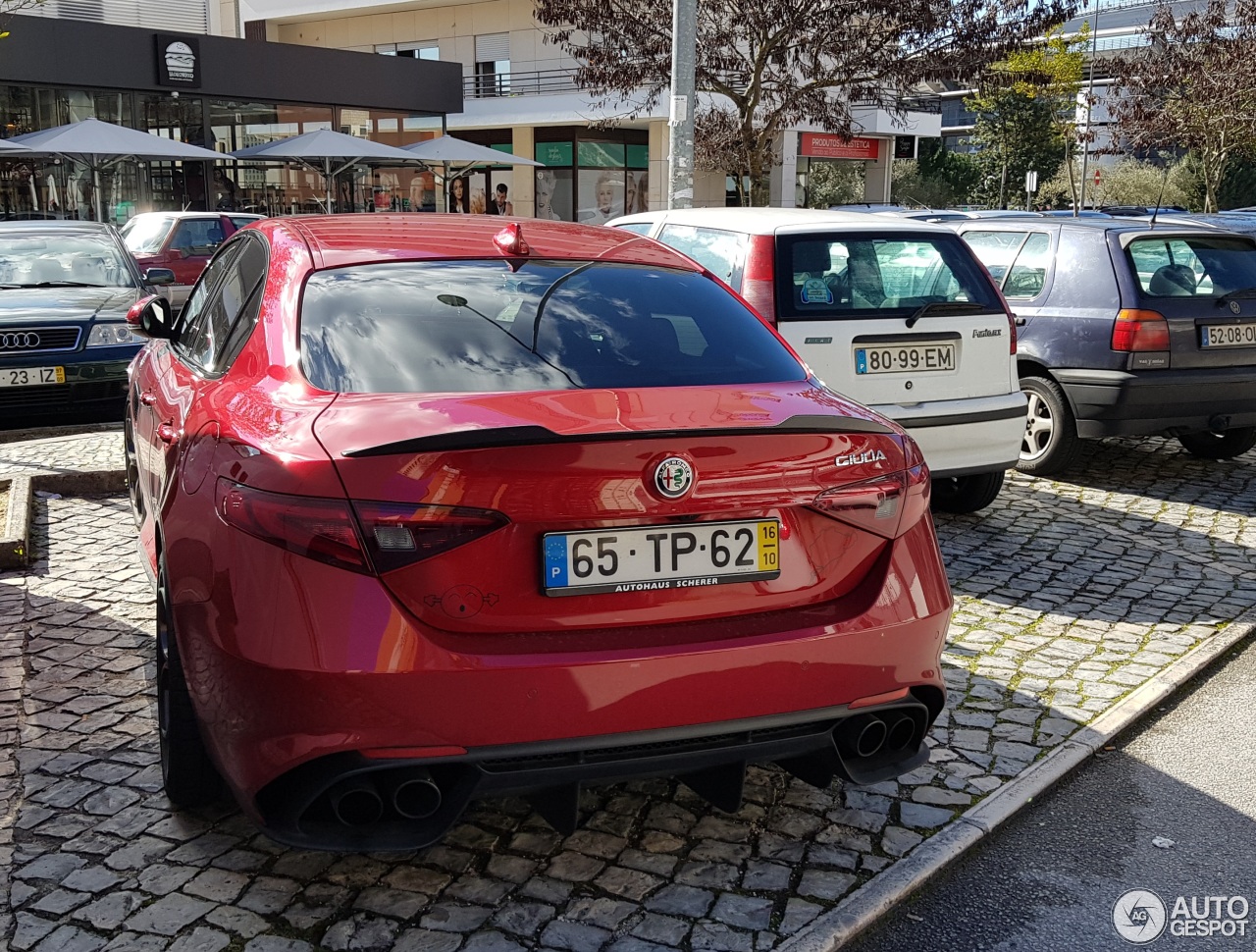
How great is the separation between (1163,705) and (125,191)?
26.2 m

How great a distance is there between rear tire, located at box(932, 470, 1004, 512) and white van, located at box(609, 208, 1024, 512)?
354 mm

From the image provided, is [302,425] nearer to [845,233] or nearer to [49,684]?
[49,684]

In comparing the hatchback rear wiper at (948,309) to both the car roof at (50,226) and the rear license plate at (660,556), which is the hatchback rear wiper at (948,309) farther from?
the car roof at (50,226)

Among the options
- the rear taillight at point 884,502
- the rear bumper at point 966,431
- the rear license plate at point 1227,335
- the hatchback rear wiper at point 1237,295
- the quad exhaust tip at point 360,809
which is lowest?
the quad exhaust tip at point 360,809

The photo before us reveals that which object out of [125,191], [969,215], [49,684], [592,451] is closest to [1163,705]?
[592,451]

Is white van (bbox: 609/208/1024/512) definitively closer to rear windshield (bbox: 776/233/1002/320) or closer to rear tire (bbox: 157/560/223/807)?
rear windshield (bbox: 776/233/1002/320)

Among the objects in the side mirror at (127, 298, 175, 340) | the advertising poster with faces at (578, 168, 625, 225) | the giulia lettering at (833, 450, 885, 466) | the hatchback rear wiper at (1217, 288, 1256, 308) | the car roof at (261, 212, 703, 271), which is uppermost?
the advertising poster with faces at (578, 168, 625, 225)

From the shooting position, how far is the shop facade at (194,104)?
2548 cm

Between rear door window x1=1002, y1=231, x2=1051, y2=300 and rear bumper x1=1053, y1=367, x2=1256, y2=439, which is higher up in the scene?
rear door window x1=1002, y1=231, x2=1051, y2=300

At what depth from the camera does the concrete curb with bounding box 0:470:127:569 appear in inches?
230

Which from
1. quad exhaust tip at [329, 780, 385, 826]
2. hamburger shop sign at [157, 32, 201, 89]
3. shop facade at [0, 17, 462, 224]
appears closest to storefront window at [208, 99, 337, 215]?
shop facade at [0, 17, 462, 224]

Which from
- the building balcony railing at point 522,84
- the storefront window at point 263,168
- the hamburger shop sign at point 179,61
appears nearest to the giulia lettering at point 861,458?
the hamburger shop sign at point 179,61

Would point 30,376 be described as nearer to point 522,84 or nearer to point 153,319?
point 153,319

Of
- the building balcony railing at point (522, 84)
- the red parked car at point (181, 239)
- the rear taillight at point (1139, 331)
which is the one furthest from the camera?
the building balcony railing at point (522, 84)
